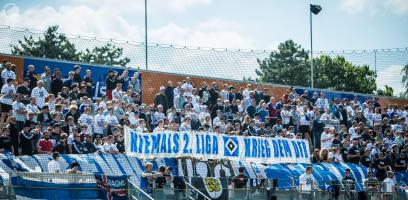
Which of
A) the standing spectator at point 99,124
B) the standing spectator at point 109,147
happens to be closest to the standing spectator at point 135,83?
the standing spectator at point 99,124

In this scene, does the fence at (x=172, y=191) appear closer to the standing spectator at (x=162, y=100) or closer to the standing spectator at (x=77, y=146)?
the standing spectator at (x=77, y=146)

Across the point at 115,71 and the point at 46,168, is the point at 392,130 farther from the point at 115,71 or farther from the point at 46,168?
the point at 46,168

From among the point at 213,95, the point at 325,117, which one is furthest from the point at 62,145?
the point at 325,117

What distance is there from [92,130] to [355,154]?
940 centimetres

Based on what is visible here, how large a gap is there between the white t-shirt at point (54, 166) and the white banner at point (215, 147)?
270 cm

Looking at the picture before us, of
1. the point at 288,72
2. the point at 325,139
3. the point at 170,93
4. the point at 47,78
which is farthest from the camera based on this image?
the point at 288,72

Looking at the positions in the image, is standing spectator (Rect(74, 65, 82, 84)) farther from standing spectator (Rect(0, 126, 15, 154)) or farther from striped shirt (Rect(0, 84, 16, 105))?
standing spectator (Rect(0, 126, 15, 154))

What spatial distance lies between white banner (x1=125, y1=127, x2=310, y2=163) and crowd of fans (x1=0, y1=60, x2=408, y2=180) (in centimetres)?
60

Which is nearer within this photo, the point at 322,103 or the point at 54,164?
the point at 54,164

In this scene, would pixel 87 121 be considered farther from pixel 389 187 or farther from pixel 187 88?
pixel 389 187

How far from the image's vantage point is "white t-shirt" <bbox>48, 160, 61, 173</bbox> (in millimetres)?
18016

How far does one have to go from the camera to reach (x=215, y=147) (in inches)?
878

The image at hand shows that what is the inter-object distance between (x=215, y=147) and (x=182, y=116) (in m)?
2.39

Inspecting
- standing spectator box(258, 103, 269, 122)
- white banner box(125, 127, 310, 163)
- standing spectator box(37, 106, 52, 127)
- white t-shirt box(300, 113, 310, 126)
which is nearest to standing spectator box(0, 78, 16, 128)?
standing spectator box(37, 106, 52, 127)
